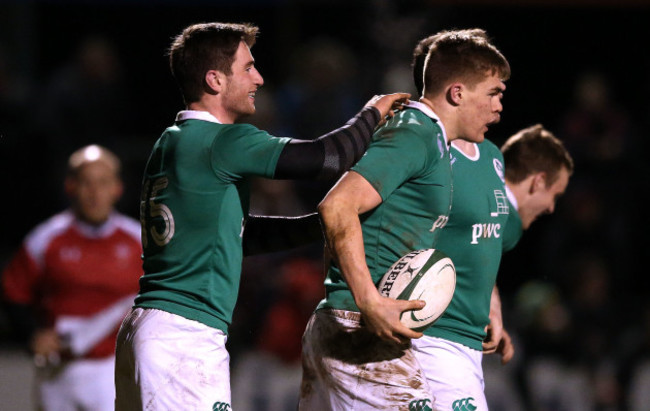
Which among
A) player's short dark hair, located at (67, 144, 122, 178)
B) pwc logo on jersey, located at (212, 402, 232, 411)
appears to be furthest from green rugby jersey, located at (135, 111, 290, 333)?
player's short dark hair, located at (67, 144, 122, 178)

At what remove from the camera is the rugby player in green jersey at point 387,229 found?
4324 millimetres

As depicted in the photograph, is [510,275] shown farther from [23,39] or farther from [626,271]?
[23,39]

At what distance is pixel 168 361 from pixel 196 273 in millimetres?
367

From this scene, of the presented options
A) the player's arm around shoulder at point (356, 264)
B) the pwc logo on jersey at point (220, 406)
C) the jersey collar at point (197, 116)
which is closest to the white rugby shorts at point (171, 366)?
the pwc logo on jersey at point (220, 406)

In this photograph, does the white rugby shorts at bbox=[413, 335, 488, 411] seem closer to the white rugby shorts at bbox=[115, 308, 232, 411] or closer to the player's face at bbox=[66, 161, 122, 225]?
the white rugby shorts at bbox=[115, 308, 232, 411]

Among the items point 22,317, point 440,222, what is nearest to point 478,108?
point 440,222

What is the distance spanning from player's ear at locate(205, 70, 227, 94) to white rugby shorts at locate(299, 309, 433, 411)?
41.0 inches

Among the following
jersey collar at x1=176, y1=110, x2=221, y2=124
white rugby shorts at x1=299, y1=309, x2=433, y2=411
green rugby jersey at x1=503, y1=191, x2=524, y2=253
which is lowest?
white rugby shorts at x1=299, y1=309, x2=433, y2=411

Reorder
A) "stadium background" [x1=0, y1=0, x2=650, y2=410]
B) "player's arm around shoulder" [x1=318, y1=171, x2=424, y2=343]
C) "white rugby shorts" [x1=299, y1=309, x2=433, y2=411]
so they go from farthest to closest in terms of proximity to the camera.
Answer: "stadium background" [x1=0, y1=0, x2=650, y2=410] < "white rugby shorts" [x1=299, y1=309, x2=433, y2=411] < "player's arm around shoulder" [x1=318, y1=171, x2=424, y2=343]

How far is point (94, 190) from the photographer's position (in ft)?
25.3

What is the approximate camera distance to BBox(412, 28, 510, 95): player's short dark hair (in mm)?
4996

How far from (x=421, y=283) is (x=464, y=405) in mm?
766

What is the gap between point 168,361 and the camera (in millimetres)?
4531

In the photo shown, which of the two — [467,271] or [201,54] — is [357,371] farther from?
[201,54]
